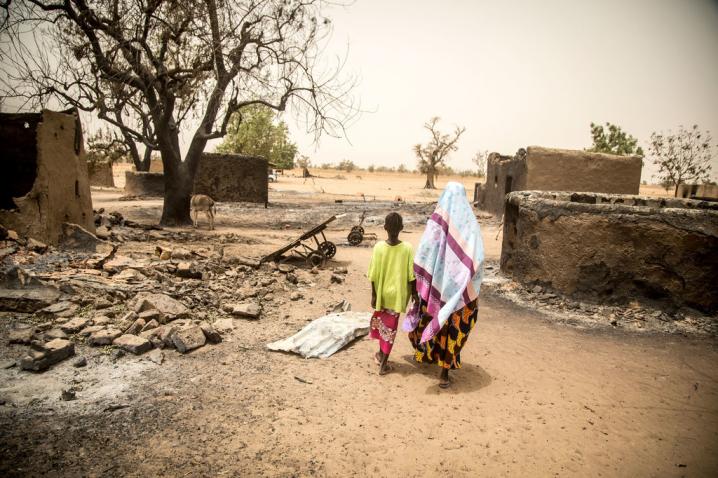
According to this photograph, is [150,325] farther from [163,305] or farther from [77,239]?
[77,239]

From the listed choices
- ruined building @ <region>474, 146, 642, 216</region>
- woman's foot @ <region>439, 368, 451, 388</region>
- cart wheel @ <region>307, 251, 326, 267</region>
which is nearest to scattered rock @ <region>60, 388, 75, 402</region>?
woman's foot @ <region>439, 368, 451, 388</region>

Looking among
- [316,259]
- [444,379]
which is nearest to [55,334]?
[444,379]

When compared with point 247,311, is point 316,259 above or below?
above

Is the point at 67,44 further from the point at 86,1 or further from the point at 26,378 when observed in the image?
the point at 26,378

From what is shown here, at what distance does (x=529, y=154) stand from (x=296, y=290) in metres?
7.78

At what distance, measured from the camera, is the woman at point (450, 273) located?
325cm

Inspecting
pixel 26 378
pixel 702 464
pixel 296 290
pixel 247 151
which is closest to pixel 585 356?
pixel 702 464

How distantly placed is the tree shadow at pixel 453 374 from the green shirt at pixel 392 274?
67cm

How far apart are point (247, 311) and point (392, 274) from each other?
2.15 m

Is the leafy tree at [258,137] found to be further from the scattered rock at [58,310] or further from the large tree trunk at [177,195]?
the scattered rock at [58,310]

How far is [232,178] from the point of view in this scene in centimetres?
1608

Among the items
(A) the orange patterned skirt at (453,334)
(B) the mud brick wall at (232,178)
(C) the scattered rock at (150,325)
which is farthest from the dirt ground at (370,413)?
(B) the mud brick wall at (232,178)

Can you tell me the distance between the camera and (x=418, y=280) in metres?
3.47

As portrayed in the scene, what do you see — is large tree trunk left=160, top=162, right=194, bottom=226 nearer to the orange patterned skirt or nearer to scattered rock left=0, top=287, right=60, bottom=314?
scattered rock left=0, top=287, right=60, bottom=314
